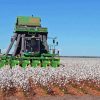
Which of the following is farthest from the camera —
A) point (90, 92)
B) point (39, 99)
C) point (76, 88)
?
point (76, 88)

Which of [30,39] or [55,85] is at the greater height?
[30,39]

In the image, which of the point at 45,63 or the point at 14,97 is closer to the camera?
the point at 14,97

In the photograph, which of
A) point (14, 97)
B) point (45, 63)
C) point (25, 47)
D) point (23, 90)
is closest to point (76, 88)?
point (23, 90)

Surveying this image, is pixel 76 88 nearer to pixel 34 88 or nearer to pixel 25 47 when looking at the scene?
pixel 34 88

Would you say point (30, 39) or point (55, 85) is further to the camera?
point (30, 39)

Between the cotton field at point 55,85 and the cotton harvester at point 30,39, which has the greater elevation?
the cotton harvester at point 30,39

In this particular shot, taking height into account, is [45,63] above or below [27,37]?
below

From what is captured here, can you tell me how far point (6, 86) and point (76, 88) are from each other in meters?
2.90

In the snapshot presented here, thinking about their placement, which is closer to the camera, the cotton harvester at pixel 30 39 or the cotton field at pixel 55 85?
the cotton field at pixel 55 85

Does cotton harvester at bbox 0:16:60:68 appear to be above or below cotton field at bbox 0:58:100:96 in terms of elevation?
above

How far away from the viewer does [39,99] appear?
12664mm

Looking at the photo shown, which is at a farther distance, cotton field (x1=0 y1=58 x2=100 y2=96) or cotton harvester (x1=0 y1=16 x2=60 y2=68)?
cotton harvester (x1=0 y1=16 x2=60 y2=68)

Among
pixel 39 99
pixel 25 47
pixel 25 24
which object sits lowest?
pixel 39 99

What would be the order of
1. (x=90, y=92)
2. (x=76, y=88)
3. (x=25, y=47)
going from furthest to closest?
(x=25, y=47) → (x=76, y=88) → (x=90, y=92)
